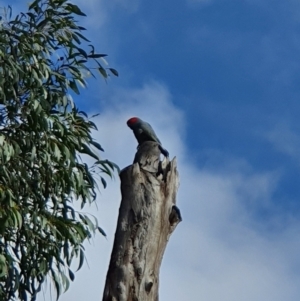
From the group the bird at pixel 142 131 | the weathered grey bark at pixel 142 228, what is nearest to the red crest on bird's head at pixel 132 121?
the bird at pixel 142 131

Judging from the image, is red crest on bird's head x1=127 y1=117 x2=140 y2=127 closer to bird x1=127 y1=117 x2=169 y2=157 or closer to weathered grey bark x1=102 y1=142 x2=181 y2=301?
bird x1=127 y1=117 x2=169 y2=157

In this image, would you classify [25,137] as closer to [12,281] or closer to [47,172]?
[47,172]

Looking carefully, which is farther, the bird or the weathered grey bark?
the bird

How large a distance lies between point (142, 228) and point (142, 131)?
44.8 inches

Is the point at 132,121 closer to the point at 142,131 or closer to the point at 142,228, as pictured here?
the point at 142,131

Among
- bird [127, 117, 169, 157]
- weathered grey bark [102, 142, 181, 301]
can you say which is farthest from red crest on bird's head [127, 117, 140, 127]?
weathered grey bark [102, 142, 181, 301]

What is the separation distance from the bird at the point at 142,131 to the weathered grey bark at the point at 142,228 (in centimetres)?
31

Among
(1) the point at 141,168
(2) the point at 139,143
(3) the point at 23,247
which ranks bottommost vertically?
(1) the point at 141,168

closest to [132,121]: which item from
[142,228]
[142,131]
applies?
[142,131]

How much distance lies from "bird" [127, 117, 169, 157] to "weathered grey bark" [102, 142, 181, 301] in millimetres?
311

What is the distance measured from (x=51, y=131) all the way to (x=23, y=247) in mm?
949

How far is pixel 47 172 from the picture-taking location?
686cm

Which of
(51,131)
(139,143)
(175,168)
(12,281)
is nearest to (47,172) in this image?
(51,131)

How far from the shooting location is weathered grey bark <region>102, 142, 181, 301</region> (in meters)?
4.08
